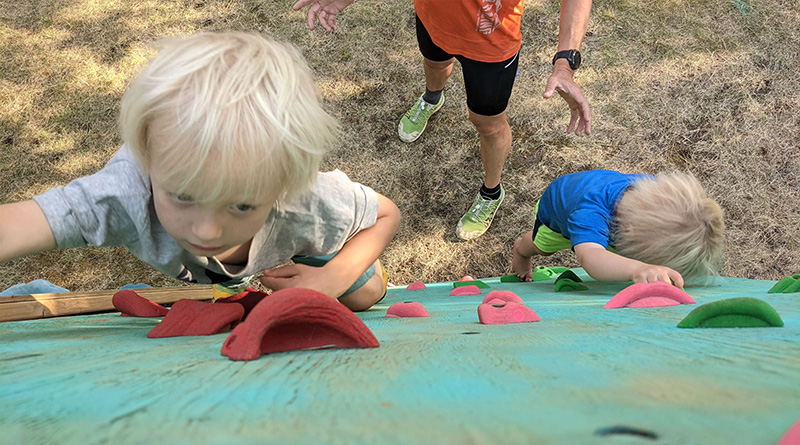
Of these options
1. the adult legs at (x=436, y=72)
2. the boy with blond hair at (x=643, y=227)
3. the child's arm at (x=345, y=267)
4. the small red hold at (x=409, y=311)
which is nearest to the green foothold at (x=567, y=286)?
the boy with blond hair at (x=643, y=227)

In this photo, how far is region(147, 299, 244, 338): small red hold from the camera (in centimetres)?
121

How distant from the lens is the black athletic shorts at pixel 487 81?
2.69 m

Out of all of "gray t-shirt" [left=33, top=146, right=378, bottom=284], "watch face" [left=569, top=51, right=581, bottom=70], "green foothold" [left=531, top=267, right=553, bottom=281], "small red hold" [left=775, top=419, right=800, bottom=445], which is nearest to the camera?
"small red hold" [left=775, top=419, right=800, bottom=445]

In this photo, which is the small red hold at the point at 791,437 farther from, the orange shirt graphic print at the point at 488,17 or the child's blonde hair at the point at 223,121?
the orange shirt graphic print at the point at 488,17

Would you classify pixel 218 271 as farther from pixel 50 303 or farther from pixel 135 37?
pixel 135 37

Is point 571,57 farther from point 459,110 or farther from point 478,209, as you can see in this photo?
point 459,110

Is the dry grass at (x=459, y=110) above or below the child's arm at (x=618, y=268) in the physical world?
above

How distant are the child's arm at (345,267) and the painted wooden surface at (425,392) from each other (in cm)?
80

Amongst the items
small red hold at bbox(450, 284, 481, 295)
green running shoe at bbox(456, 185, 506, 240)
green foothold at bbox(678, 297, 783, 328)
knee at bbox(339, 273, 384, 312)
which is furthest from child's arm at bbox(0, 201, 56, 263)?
green running shoe at bbox(456, 185, 506, 240)

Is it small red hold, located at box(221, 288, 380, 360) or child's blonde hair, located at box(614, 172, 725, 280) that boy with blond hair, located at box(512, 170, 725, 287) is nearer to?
child's blonde hair, located at box(614, 172, 725, 280)

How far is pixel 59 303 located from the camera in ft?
6.03

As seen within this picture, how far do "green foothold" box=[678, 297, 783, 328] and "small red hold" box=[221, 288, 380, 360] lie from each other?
0.55 meters

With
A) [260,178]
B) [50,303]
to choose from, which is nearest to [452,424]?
[260,178]

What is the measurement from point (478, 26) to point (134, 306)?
6.11 feet
